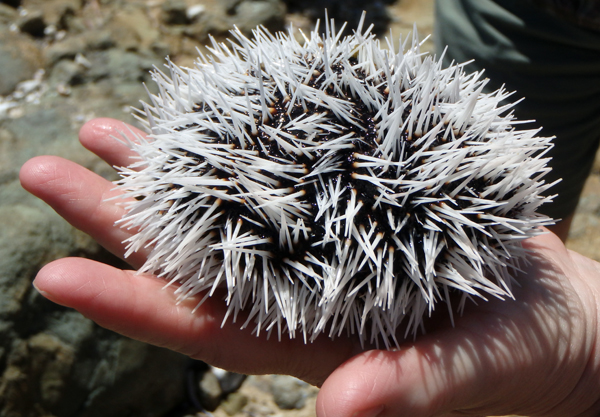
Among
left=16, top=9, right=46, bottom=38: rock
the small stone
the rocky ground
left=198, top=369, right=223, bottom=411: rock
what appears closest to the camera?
the rocky ground

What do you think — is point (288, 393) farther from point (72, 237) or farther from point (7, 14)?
point (7, 14)

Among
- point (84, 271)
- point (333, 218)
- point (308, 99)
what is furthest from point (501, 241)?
point (84, 271)

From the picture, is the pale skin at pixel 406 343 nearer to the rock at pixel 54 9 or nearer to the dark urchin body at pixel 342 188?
the dark urchin body at pixel 342 188

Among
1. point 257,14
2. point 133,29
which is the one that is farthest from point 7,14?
point 257,14

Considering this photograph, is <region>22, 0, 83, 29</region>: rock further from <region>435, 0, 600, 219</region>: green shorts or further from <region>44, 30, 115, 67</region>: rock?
<region>435, 0, 600, 219</region>: green shorts

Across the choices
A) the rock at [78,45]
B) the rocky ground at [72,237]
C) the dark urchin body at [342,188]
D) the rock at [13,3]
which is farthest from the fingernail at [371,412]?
the rock at [13,3]

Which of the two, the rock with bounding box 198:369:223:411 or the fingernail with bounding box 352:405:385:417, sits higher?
the fingernail with bounding box 352:405:385:417

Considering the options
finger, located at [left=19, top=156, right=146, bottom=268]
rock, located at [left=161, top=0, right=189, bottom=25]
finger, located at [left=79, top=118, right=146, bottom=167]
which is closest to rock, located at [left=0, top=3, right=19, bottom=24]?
rock, located at [left=161, top=0, right=189, bottom=25]
